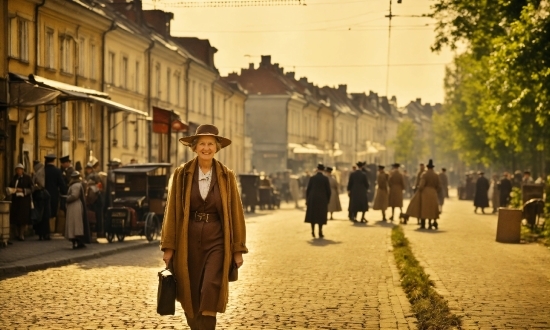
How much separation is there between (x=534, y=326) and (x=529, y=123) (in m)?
31.4

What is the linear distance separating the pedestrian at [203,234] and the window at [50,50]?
2617cm

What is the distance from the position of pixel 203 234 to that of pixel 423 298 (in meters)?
4.82

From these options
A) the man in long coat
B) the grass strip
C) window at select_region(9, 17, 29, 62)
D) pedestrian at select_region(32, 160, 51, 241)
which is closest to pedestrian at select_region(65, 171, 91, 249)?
pedestrian at select_region(32, 160, 51, 241)

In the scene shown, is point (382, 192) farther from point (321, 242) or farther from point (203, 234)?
point (203, 234)

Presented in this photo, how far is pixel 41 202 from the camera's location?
982 inches

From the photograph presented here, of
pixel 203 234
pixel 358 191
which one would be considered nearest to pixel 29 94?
pixel 358 191

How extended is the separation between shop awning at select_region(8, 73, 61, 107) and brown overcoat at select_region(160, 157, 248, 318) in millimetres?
15447

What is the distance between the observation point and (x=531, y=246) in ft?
76.1

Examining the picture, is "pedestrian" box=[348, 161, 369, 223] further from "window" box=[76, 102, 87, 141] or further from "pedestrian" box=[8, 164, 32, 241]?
"pedestrian" box=[8, 164, 32, 241]

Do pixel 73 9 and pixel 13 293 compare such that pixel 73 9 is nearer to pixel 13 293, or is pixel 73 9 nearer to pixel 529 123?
pixel 529 123

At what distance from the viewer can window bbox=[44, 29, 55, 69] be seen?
34.3 metres

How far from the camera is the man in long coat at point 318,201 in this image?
2653cm

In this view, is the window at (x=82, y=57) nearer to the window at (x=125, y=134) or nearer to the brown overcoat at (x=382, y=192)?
the window at (x=125, y=134)

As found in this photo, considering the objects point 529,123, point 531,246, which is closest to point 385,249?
point 531,246
